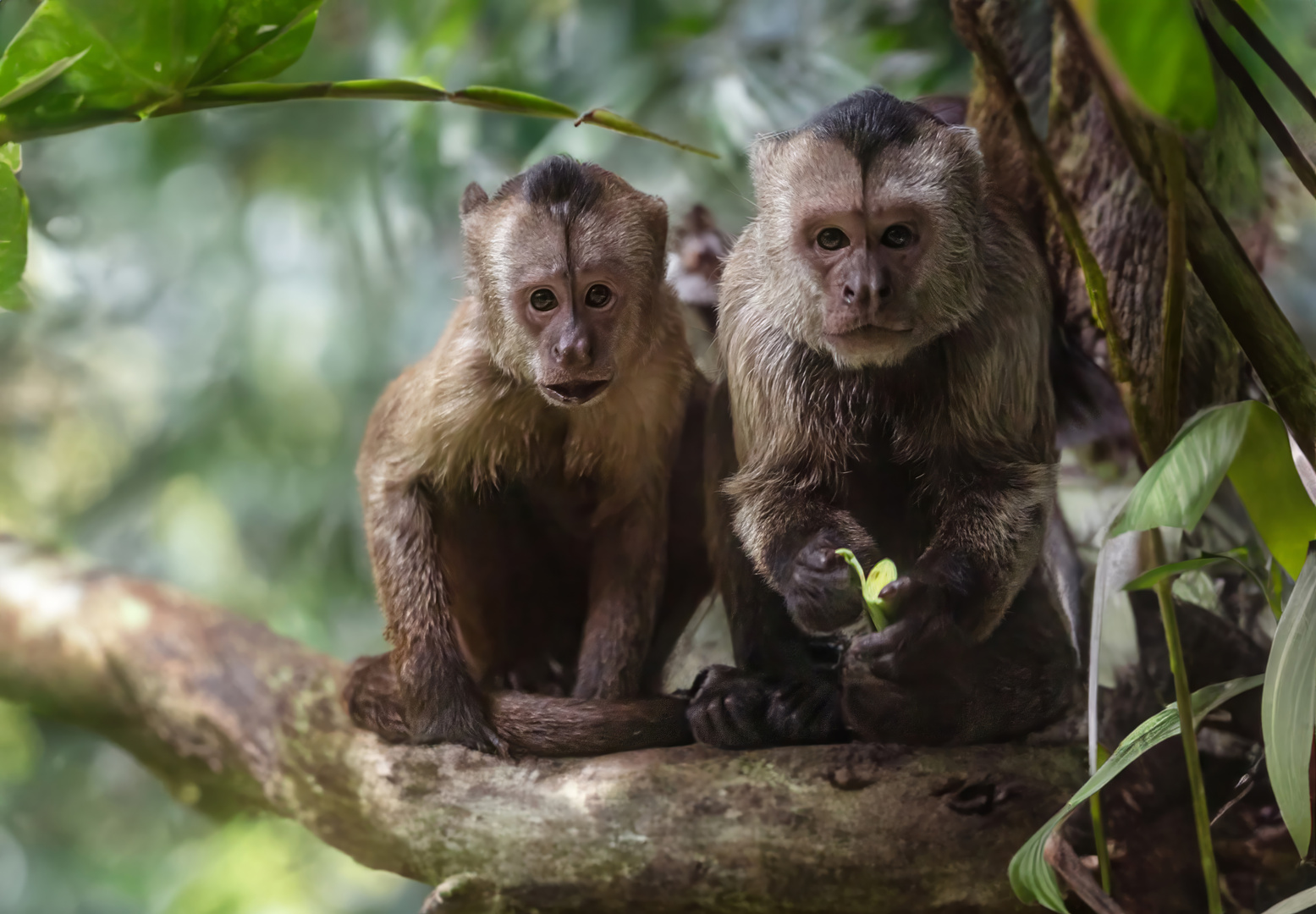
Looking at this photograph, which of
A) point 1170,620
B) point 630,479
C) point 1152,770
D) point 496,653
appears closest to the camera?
point 1170,620

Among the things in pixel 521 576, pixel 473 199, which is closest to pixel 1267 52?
pixel 473 199

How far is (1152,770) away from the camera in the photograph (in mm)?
1768

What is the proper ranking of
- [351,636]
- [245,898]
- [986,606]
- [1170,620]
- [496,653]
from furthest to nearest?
[351,636], [245,898], [496,653], [986,606], [1170,620]

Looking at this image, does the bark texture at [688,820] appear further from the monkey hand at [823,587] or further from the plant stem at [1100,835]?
the monkey hand at [823,587]

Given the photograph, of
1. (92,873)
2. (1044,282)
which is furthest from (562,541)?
(92,873)

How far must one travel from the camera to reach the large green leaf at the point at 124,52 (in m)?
1.24

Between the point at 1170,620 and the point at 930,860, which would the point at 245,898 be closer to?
the point at 930,860

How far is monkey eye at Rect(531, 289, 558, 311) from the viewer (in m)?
1.84

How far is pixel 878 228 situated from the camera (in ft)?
4.95

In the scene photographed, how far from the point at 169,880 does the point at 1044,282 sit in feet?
8.49

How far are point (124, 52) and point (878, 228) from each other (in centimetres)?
99

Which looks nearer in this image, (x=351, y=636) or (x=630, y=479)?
(x=630, y=479)

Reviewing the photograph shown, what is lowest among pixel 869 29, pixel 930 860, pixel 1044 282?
pixel 930 860

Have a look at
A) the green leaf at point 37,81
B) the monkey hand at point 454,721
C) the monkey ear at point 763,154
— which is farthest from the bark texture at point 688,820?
the green leaf at point 37,81
